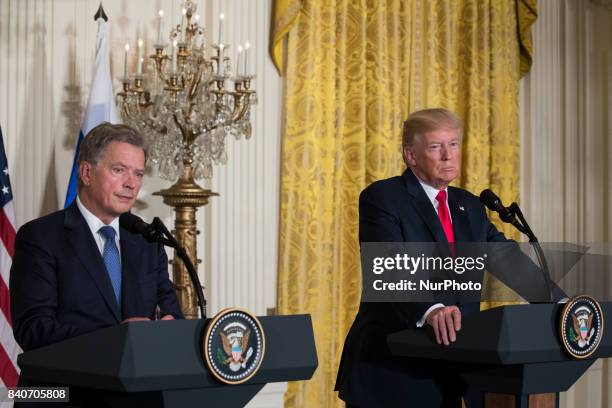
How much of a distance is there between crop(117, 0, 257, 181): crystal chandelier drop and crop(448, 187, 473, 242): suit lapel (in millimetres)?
1852

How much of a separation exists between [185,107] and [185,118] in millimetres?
56

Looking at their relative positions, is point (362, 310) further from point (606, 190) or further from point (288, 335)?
point (606, 190)

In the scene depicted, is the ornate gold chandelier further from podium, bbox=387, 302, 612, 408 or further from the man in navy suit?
podium, bbox=387, 302, 612, 408

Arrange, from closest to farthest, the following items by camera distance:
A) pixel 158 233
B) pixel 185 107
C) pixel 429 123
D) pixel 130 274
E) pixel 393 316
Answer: pixel 158 233 → pixel 130 274 → pixel 393 316 → pixel 429 123 → pixel 185 107

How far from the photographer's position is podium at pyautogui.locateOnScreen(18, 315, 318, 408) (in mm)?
2025

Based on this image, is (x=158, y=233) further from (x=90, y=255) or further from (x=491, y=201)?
(x=491, y=201)

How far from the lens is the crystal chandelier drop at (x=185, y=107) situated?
4586 mm

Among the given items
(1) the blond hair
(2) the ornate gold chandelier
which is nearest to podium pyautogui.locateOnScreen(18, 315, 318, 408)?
(1) the blond hair

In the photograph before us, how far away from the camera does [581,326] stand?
2.61 m

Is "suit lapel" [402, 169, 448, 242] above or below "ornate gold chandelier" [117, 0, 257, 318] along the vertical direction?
below

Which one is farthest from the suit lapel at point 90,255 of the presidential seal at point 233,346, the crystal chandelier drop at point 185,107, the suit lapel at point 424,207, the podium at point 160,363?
the crystal chandelier drop at point 185,107

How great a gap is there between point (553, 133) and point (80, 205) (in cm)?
499

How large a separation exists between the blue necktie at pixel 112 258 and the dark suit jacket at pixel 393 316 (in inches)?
31.9

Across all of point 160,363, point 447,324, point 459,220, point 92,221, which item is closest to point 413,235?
point 459,220
